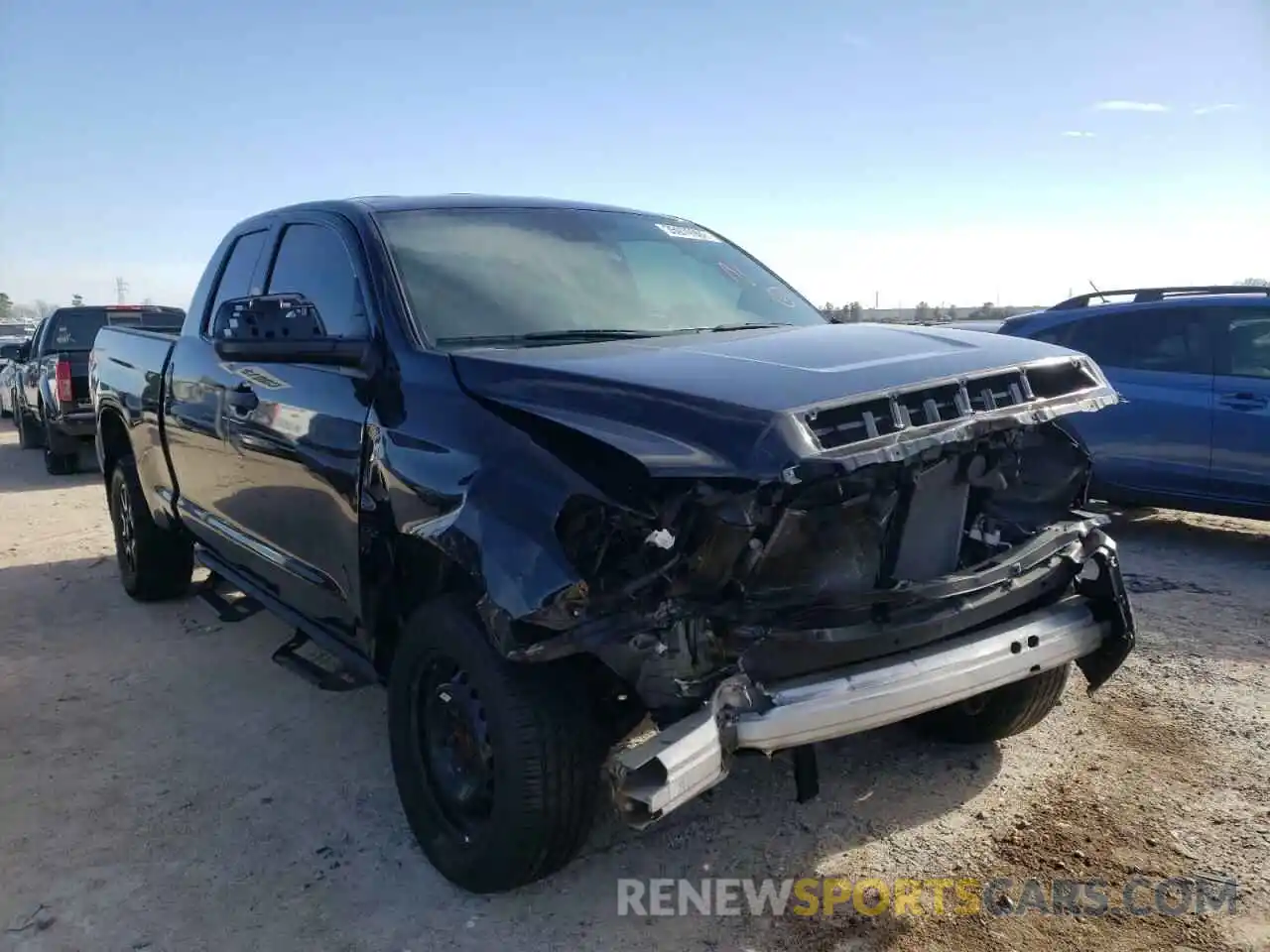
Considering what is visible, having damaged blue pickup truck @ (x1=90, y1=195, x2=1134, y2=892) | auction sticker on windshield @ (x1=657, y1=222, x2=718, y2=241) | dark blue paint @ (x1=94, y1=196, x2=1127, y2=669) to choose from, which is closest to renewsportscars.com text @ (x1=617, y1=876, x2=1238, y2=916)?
damaged blue pickup truck @ (x1=90, y1=195, x2=1134, y2=892)

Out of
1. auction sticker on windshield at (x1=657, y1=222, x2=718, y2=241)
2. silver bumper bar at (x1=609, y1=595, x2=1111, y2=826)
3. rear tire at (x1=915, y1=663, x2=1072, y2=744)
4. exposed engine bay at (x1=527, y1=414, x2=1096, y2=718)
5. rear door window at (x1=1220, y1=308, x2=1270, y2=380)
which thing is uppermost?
auction sticker on windshield at (x1=657, y1=222, x2=718, y2=241)

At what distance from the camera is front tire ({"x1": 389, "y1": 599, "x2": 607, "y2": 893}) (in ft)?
8.56

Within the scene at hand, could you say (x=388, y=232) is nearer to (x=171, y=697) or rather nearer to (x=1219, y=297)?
(x=171, y=697)

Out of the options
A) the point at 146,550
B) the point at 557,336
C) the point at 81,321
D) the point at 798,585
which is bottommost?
the point at 146,550

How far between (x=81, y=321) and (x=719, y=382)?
1256 centimetres

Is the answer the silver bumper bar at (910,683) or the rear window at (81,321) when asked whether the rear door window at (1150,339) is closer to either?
the silver bumper bar at (910,683)

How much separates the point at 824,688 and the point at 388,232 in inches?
87.2

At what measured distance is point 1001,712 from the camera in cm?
368

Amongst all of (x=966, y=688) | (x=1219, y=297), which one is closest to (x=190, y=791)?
(x=966, y=688)

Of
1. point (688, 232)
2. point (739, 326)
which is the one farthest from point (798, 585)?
point (688, 232)

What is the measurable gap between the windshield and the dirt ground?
1.67 m

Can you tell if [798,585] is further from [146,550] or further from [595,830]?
[146,550]

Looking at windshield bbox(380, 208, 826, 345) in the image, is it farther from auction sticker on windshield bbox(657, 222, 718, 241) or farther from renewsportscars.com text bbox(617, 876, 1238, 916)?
renewsportscars.com text bbox(617, 876, 1238, 916)

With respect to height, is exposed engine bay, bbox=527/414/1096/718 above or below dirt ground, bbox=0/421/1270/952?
above
